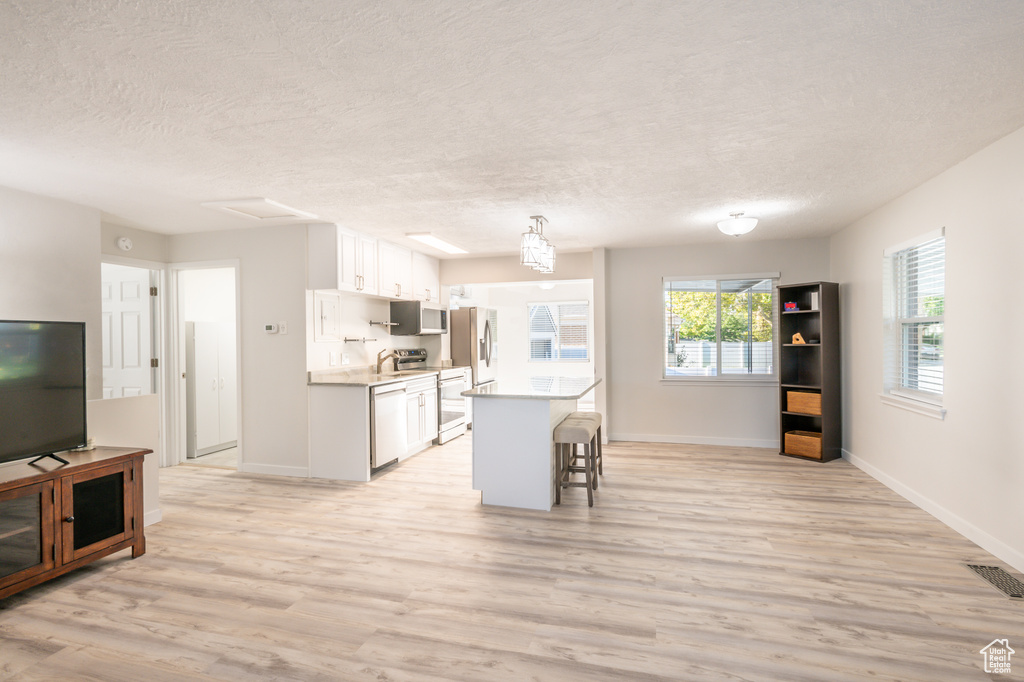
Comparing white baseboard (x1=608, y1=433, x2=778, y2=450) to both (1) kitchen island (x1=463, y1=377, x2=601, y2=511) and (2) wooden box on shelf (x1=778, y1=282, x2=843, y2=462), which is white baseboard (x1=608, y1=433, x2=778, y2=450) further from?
(1) kitchen island (x1=463, y1=377, x2=601, y2=511)

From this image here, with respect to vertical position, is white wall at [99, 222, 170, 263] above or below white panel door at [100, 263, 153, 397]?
above

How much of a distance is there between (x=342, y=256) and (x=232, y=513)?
2.43 m

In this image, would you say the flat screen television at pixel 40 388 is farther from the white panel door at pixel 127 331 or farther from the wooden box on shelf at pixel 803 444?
the wooden box on shelf at pixel 803 444

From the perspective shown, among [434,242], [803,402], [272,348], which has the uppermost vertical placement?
[434,242]

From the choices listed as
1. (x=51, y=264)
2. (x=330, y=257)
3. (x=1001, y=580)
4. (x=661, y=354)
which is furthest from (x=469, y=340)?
(x=1001, y=580)

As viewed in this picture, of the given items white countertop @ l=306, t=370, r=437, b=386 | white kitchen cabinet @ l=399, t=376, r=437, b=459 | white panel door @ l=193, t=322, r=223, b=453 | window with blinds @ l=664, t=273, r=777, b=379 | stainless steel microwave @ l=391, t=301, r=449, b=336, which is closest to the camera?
white countertop @ l=306, t=370, r=437, b=386

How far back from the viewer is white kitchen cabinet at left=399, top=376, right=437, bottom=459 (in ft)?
18.2

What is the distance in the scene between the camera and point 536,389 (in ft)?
13.5

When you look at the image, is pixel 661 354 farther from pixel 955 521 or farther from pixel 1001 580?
pixel 1001 580

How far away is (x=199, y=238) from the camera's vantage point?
5.27 meters

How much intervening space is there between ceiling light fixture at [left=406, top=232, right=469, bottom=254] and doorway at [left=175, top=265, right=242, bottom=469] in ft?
6.22

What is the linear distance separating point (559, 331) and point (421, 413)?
527 centimetres

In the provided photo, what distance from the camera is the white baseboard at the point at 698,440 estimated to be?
6027 millimetres

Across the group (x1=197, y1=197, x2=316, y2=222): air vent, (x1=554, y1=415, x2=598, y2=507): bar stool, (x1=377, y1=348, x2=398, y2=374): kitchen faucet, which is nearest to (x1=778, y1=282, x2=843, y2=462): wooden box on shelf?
(x1=554, y1=415, x2=598, y2=507): bar stool
